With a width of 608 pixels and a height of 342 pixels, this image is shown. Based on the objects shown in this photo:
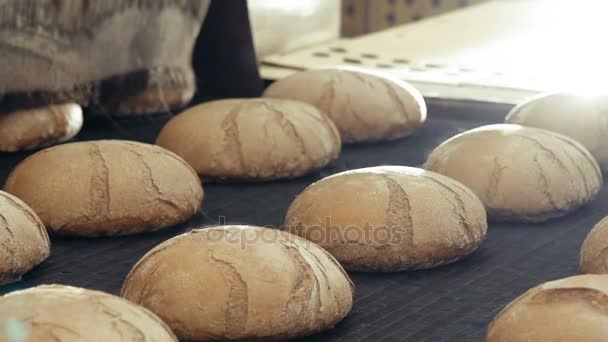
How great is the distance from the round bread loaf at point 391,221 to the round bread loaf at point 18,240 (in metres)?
0.49

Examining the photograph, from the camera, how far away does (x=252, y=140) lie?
2.58 metres

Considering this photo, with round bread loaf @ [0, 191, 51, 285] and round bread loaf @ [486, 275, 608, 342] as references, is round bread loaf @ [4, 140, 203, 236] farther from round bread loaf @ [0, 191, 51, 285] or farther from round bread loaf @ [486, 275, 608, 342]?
round bread loaf @ [486, 275, 608, 342]

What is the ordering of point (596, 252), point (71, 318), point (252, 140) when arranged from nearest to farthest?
point (71, 318) < point (596, 252) < point (252, 140)

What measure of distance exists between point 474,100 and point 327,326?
1585 millimetres

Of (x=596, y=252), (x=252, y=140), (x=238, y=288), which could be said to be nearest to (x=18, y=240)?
(x=238, y=288)

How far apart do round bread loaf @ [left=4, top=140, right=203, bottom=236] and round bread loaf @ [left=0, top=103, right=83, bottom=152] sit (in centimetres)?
47

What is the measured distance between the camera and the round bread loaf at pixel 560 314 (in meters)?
1.47

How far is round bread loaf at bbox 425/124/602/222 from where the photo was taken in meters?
2.30

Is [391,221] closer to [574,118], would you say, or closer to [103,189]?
[103,189]

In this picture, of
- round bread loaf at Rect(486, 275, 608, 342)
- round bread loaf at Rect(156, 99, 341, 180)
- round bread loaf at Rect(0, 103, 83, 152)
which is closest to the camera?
round bread loaf at Rect(486, 275, 608, 342)

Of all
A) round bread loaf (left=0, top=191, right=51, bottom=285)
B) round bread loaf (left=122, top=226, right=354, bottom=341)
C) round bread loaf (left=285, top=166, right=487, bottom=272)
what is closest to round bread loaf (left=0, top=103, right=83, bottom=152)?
round bread loaf (left=0, top=191, right=51, bottom=285)

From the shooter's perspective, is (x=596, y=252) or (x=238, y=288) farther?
(x=596, y=252)

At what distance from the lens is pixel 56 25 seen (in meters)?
2.85

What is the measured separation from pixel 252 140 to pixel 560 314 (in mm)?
1215
